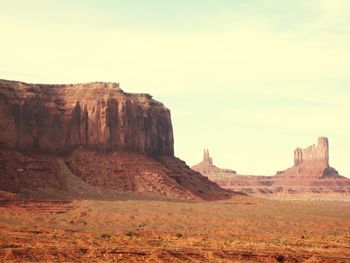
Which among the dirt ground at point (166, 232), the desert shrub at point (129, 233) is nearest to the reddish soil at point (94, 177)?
the dirt ground at point (166, 232)

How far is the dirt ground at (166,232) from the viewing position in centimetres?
3994

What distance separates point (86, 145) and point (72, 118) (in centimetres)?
386

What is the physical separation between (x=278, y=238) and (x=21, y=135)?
151ft

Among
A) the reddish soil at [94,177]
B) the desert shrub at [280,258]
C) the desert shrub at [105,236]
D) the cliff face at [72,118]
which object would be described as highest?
the cliff face at [72,118]

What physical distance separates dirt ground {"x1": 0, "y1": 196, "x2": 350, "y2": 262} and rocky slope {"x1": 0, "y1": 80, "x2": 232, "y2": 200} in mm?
8686

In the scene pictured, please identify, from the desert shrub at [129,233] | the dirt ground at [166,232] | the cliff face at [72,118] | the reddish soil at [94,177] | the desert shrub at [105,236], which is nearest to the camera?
the dirt ground at [166,232]

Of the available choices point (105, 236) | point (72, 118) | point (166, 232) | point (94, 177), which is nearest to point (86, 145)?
point (72, 118)

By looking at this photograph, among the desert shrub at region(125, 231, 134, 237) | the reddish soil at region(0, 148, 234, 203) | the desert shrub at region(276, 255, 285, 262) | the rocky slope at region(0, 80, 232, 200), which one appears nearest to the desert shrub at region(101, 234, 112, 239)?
the desert shrub at region(125, 231, 134, 237)

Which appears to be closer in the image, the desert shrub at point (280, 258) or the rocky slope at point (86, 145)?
the desert shrub at point (280, 258)

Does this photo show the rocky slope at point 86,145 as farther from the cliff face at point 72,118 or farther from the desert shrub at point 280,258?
the desert shrub at point 280,258

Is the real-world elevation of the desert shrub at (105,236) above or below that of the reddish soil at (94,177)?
below

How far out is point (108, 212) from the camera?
68.4m

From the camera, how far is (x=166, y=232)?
182 feet

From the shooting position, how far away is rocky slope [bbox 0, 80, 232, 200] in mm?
85938
